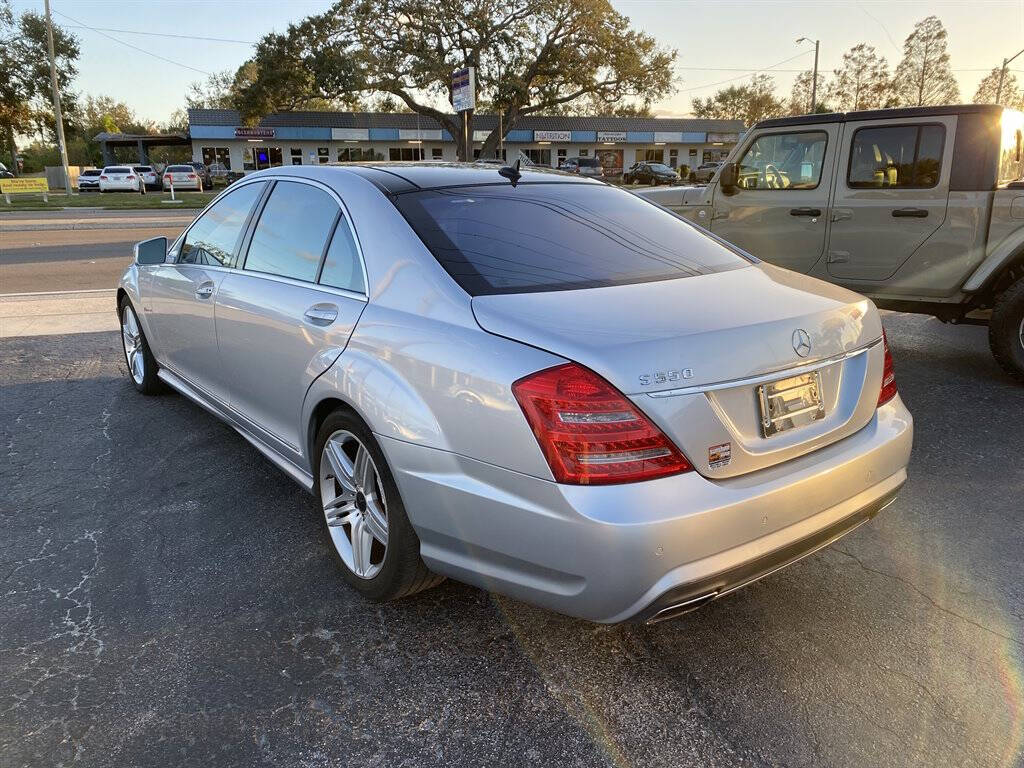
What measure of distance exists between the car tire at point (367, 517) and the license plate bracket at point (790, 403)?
3.97 feet

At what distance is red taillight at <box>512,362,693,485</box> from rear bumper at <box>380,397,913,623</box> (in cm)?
4

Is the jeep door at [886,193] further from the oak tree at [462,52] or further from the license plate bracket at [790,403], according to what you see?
the oak tree at [462,52]

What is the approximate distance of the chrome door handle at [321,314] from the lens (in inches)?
116

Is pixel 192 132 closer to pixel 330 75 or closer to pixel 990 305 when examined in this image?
pixel 330 75

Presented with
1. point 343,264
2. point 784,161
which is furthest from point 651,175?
point 343,264

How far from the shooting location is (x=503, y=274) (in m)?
A: 2.70

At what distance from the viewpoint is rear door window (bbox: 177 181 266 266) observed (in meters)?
3.99

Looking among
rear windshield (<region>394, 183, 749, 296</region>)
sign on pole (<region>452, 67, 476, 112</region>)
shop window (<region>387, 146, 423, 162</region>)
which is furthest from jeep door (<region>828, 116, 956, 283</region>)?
shop window (<region>387, 146, 423, 162</region>)

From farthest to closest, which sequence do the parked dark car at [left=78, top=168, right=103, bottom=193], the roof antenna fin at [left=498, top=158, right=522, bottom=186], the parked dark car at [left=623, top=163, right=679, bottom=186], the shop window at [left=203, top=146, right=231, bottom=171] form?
the shop window at [left=203, top=146, right=231, bottom=171]
the parked dark car at [left=623, top=163, right=679, bottom=186]
the parked dark car at [left=78, top=168, right=103, bottom=193]
the roof antenna fin at [left=498, top=158, right=522, bottom=186]

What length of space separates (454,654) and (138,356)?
12.9 feet

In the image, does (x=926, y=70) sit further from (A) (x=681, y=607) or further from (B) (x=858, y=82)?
(A) (x=681, y=607)

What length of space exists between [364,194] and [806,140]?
4.95 metres

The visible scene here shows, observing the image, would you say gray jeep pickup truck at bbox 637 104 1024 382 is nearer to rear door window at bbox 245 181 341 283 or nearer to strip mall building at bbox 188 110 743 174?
rear door window at bbox 245 181 341 283

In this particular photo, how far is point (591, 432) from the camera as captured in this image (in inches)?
83.0
